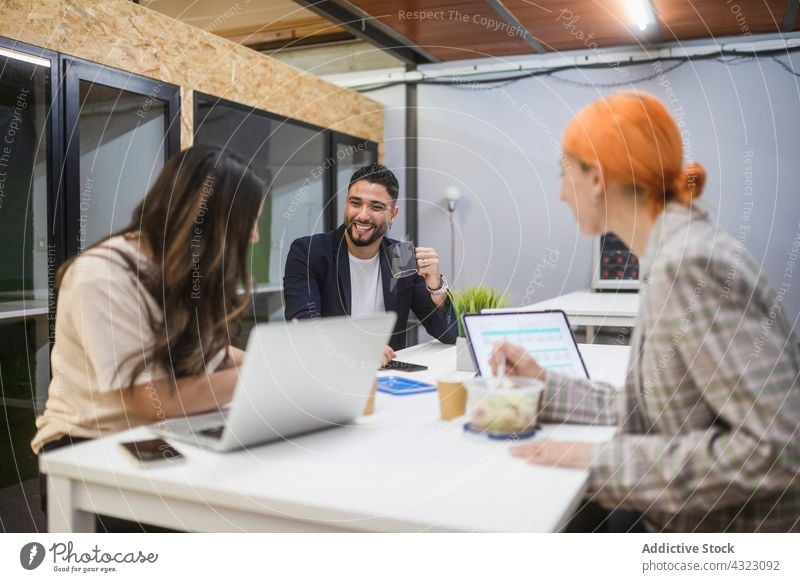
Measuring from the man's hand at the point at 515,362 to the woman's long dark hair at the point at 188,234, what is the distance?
58 centimetres

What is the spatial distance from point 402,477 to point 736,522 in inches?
22.2

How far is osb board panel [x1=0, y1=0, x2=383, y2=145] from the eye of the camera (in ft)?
7.72

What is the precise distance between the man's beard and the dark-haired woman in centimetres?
81

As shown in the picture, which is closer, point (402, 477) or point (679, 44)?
point (402, 477)

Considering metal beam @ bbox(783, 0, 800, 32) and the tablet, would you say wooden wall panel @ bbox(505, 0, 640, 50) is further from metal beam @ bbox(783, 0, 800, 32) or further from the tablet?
the tablet

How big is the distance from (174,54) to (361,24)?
116 cm

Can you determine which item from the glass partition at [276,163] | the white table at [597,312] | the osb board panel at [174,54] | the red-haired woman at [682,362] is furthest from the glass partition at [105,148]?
the red-haired woman at [682,362]

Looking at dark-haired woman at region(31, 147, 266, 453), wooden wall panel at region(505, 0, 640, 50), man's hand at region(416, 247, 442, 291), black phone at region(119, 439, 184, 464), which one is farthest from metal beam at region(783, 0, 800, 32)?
black phone at region(119, 439, 184, 464)

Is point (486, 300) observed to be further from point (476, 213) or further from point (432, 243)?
point (432, 243)

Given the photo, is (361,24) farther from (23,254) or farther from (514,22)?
(23,254)

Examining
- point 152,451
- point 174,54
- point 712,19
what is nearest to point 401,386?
point 152,451

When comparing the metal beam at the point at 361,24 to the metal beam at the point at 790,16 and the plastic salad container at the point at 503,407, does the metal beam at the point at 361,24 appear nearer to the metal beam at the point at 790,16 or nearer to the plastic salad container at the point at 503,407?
the metal beam at the point at 790,16

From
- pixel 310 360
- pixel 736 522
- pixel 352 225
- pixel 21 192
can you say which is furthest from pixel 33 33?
pixel 736 522

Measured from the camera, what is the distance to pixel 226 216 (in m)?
1.41
